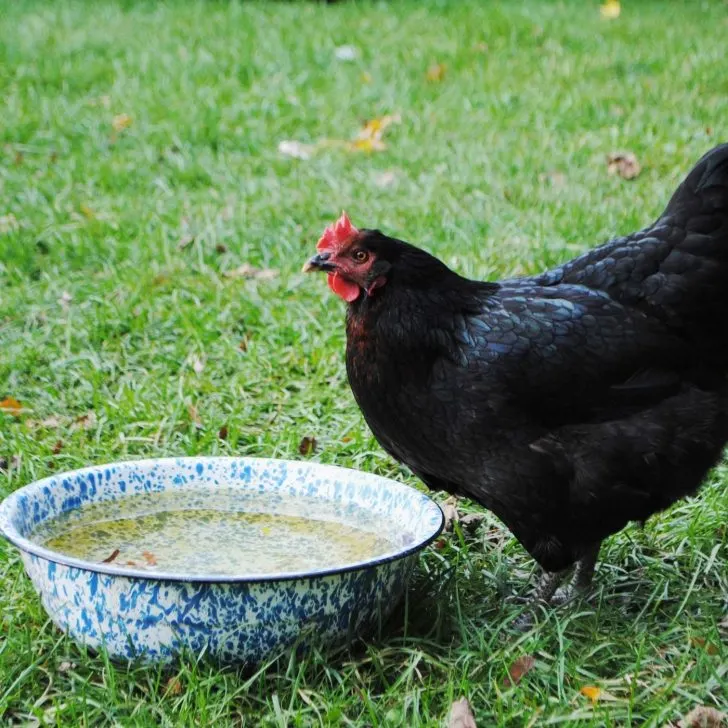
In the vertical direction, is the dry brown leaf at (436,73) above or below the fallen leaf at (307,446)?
above

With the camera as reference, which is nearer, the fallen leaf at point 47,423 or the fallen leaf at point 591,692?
the fallen leaf at point 591,692

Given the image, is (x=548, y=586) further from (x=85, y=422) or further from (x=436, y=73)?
(x=436, y=73)

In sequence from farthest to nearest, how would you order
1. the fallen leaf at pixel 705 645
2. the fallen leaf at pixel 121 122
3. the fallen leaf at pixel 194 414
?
the fallen leaf at pixel 121 122 < the fallen leaf at pixel 194 414 < the fallen leaf at pixel 705 645

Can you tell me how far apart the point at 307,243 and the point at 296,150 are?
1.39m

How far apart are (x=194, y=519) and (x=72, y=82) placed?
17.4ft

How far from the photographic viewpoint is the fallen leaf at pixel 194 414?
412 cm

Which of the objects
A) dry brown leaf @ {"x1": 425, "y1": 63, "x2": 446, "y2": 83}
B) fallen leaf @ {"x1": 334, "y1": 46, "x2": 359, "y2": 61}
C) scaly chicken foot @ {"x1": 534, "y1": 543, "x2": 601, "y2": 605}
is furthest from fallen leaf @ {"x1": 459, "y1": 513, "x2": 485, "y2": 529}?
fallen leaf @ {"x1": 334, "y1": 46, "x2": 359, "y2": 61}

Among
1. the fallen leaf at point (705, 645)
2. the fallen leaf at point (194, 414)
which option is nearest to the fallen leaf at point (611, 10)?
the fallen leaf at point (194, 414)

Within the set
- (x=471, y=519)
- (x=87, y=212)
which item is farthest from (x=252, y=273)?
(x=471, y=519)

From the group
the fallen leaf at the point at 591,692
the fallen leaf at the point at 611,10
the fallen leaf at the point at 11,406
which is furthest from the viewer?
the fallen leaf at the point at 611,10

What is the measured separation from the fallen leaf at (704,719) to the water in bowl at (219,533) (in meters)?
0.89

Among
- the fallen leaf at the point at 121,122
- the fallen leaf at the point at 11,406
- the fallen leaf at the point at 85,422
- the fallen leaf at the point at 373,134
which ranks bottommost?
the fallen leaf at the point at 85,422

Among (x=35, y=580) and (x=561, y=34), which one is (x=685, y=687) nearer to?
(x=35, y=580)

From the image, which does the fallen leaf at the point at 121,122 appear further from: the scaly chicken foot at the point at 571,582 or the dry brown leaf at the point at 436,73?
the scaly chicken foot at the point at 571,582
